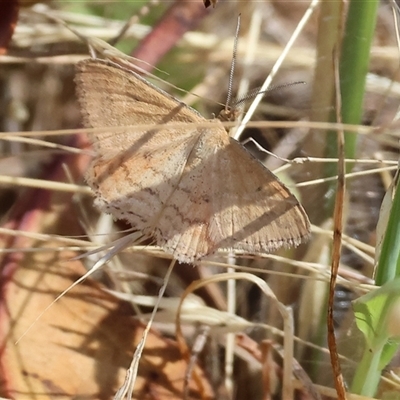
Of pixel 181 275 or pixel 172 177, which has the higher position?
pixel 172 177

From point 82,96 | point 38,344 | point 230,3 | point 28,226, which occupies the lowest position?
point 38,344

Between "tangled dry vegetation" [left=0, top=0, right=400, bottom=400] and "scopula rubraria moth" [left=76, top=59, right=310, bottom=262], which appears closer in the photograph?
"scopula rubraria moth" [left=76, top=59, right=310, bottom=262]

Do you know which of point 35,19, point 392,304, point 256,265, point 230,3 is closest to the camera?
point 392,304

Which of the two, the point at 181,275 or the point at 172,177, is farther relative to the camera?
the point at 181,275

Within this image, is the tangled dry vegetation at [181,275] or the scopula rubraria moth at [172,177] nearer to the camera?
the scopula rubraria moth at [172,177]

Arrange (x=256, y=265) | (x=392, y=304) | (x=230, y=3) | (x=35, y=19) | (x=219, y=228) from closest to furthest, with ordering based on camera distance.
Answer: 1. (x=392, y=304)
2. (x=219, y=228)
3. (x=256, y=265)
4. (x=35, y=19)
5. (x=230, y=3)

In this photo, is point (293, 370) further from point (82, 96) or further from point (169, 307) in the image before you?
point (82, 96)

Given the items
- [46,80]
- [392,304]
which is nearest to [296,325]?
[392,304]

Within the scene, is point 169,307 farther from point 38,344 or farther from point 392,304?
point 392,304

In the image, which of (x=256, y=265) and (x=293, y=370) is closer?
(x=293, y=370)

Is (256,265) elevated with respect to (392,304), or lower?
lower
